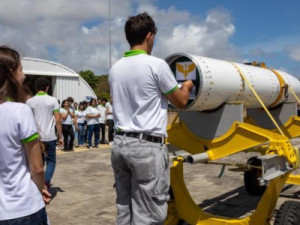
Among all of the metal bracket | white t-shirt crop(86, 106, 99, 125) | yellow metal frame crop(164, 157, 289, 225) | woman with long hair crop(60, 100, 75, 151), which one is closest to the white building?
white t-shirt crop(86, 106, 99, 125)

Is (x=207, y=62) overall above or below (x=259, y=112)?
above

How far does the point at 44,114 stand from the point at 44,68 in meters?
19.1

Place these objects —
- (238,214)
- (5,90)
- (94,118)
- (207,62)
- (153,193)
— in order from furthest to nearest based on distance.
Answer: (94,118)
(238,214)
(207,62)
(153,193)
(5,90)

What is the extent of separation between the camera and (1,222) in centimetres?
201

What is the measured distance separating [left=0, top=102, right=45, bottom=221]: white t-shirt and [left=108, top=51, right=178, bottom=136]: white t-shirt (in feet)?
3.21

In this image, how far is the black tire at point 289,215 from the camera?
12.0 feet

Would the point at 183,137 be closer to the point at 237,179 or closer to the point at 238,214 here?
the point at 238,214

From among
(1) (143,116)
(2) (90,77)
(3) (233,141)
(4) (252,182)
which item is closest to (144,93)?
(1) (143,116)

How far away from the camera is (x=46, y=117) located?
574cm

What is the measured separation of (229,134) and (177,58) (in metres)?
0.97

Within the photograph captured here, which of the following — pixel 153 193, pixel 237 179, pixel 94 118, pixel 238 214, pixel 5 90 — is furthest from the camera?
pixel 94 118

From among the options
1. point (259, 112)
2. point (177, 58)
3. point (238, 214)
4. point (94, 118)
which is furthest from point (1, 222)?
point (94, 118)

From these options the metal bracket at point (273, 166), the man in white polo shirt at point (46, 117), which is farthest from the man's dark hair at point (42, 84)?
the metal bracket at point (273, 166)

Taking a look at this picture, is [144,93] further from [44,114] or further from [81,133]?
[81,133]
